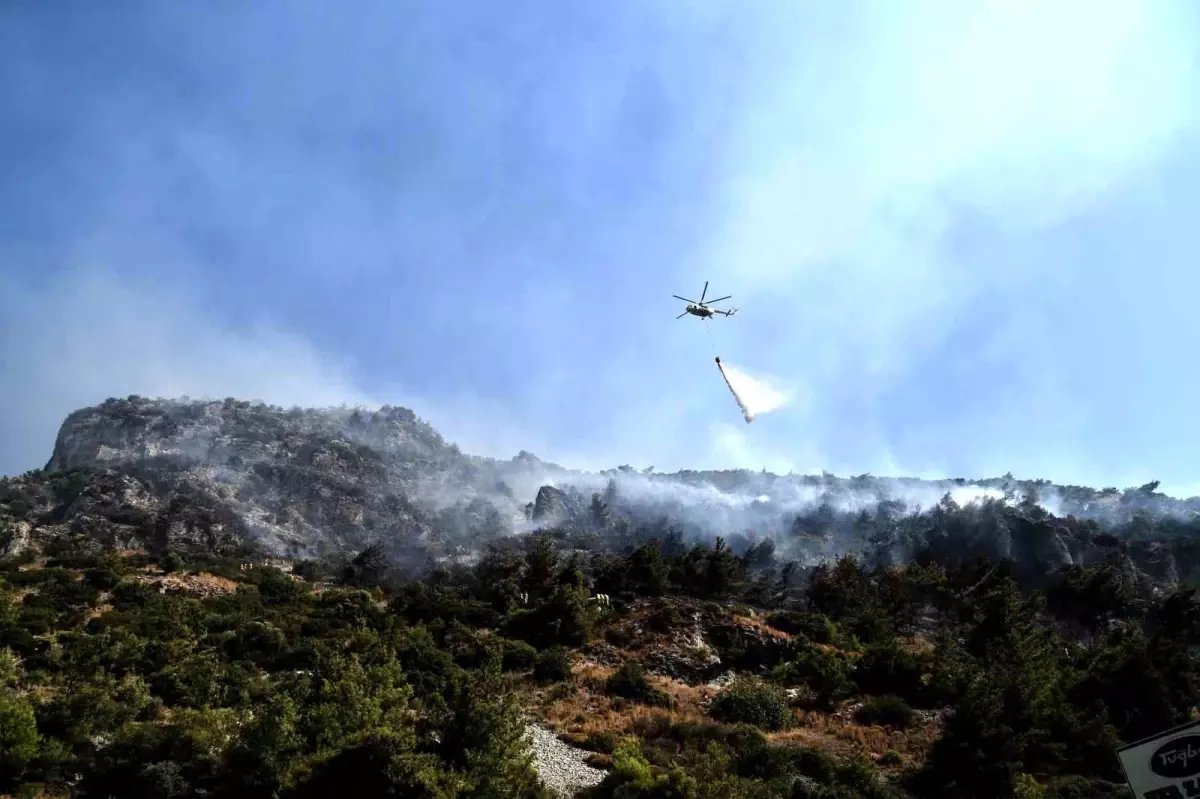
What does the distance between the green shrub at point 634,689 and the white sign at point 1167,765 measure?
99.6 ft

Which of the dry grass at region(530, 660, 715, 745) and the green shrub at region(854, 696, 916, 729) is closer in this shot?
the dry grass at region(530, 660, 715, 745)

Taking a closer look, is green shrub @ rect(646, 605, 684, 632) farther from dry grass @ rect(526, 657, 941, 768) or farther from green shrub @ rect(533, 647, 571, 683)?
green shrub @ rect(533, 647, 571, 683)

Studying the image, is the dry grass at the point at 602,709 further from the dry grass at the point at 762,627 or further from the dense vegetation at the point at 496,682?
the dry grass at the point at 762,627

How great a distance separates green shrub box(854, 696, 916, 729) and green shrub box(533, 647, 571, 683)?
55.6ft

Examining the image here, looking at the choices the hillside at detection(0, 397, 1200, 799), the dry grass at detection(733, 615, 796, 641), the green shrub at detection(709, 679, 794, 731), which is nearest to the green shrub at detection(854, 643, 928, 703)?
the hillside at detection(0, 397, 1200, 799)

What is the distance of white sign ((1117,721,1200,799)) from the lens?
9.89 meters

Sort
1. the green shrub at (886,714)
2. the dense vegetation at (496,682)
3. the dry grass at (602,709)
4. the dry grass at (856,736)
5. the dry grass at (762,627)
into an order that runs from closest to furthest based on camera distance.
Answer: the dense vegetation at (496,682) → the dry grass at (856,736) → the dry grass at (602,709) → the green shrub at (886,714) → the dry grass at (762,627)

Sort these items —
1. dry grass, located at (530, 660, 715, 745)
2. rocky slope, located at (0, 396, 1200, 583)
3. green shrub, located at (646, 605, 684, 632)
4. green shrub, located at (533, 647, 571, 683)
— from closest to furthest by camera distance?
dry grass, located at (530, 660, 715, 745) < green shrub, located at (533, 647, 571, 683) < green shrub, located at (646, 605, 684, 632) < rocky slope, located at (0, 396, 1200, 583)

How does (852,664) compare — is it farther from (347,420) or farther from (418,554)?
(347,420)

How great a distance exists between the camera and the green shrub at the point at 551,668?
41.2 metres

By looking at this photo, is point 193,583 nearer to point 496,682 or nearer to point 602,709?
point 602,709

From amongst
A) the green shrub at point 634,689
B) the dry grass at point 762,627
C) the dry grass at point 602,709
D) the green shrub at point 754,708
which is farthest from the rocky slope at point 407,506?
the green shrub at point 754,708

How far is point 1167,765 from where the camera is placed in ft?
33.0

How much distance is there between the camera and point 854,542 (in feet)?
426
